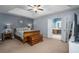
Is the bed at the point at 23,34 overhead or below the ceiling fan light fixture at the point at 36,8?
below

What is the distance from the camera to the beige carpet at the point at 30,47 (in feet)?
8.32

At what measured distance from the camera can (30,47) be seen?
2.57 metres

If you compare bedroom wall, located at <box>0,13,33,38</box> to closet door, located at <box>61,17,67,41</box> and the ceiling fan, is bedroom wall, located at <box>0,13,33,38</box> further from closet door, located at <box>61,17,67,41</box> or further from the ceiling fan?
closet door, located at <box>61,17,67,41</box>

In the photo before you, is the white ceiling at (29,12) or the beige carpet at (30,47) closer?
the white ceiling at (29,12)

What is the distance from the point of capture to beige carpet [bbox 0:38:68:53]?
2535mm

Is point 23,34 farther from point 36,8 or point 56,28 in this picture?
point 56,28

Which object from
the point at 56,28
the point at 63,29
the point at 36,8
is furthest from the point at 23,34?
the point at 63,29

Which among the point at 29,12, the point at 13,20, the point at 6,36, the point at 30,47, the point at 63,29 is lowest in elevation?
the point at 30,47

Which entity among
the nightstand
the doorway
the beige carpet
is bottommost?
the beige carpet

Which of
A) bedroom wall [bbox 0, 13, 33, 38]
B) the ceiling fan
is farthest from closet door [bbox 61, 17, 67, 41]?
bedroom wall [bbox 0, 13, 33, 38]

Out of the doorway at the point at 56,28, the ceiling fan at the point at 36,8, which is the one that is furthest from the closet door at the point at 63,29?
the ceiling fan at the point at 36,8

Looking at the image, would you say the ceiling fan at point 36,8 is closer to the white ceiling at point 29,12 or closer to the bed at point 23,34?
the white ceiling at point 29,12
